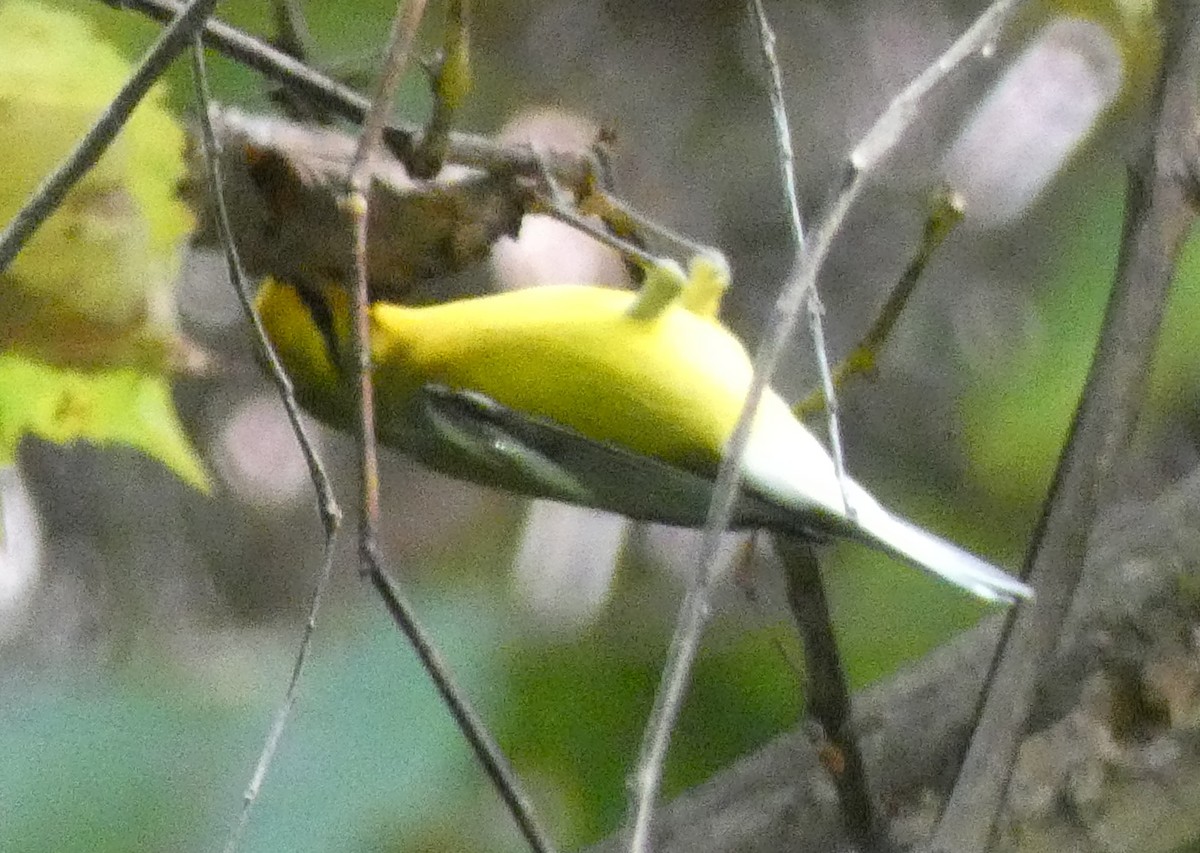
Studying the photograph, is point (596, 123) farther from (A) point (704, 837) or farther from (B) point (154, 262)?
(A) point (704, 837)

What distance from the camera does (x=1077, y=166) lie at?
81cm

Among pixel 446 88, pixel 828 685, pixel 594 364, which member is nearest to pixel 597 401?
pixel 594 364

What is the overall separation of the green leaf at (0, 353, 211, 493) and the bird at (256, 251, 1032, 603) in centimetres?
17

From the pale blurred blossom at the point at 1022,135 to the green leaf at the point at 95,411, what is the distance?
507 millimetres

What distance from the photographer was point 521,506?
755 mm

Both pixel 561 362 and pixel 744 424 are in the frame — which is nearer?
pixel 744 424

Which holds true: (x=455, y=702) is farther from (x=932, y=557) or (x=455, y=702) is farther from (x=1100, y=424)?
(x=1100, y=424)

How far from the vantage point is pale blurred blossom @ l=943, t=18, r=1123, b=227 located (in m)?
0.82

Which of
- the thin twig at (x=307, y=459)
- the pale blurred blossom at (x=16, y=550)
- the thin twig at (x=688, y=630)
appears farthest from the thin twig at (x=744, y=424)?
the pale blurred blossom at (x=16, y=550)

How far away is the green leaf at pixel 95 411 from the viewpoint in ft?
A: 2.21

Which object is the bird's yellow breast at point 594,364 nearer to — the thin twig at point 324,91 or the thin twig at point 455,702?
the thin twig at point 324,91

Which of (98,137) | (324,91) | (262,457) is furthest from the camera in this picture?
(262,457)

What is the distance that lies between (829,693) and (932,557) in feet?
0.67

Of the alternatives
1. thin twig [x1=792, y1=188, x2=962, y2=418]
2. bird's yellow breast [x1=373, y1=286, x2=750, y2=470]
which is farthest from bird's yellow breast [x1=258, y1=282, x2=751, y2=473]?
thin twig [x1=792, y1=188, x2=962, y2=418]
